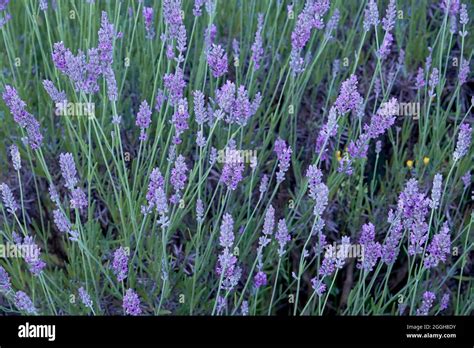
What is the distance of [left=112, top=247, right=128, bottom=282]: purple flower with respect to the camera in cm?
148

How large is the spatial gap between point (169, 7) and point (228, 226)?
0.45 m

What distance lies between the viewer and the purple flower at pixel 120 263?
1477mm

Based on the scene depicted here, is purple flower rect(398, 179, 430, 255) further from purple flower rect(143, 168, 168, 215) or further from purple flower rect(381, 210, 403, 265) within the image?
purple flower rect(143, 168, 168, 215)

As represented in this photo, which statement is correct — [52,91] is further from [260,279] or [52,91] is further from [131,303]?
[260,279]

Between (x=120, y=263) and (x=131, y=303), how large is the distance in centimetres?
8

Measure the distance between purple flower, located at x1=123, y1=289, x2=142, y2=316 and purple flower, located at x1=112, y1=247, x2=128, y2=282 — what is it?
0.10ft

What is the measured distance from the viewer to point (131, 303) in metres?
1.49

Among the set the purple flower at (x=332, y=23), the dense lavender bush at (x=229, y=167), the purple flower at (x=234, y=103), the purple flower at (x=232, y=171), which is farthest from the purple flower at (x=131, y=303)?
the purple flower at (x=332, y=23)

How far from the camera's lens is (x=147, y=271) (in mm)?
1593

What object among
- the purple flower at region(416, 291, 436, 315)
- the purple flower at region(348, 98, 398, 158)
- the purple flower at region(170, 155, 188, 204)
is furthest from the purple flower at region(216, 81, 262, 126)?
the purple flower at region(416, 291, 436, 315)

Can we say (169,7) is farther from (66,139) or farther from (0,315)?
(0,315)

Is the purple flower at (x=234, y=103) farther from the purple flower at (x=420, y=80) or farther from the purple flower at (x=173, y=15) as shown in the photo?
the purple flower at (x=420, y=80)

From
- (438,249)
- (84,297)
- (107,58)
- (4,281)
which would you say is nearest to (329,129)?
(438,249)

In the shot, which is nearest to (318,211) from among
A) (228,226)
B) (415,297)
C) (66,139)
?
(228,226)
